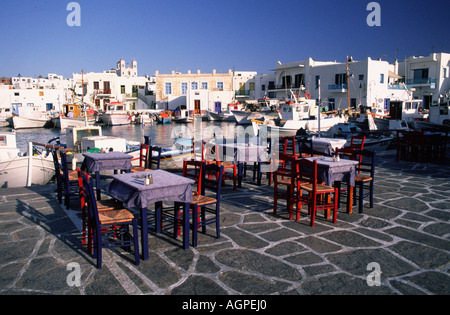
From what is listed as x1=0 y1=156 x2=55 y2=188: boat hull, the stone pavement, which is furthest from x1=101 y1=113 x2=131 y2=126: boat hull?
the stone pavement

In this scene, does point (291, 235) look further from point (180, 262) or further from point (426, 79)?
point (426, 79)

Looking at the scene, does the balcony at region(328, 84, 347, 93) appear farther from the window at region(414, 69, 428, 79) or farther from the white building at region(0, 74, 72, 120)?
the white building at region(0, 74, 72, 120)

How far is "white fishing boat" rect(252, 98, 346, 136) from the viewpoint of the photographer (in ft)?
92.0

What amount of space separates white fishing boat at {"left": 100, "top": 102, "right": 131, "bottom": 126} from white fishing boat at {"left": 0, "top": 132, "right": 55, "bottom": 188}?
127 ft

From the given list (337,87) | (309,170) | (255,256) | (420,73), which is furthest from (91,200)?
(420,73)

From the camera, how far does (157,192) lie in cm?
456

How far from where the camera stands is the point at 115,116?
161 feet

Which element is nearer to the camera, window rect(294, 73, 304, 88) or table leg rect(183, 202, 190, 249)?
table leg rect(183, 202, 190, 249)

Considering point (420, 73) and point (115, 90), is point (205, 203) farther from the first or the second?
point (115, 90)

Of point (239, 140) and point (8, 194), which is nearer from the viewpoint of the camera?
point (8, 194)

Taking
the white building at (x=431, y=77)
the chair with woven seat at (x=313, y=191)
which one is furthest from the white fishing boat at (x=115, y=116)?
the chair with woven seat at (x=313, y=191)

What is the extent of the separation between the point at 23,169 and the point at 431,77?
45.6 m
